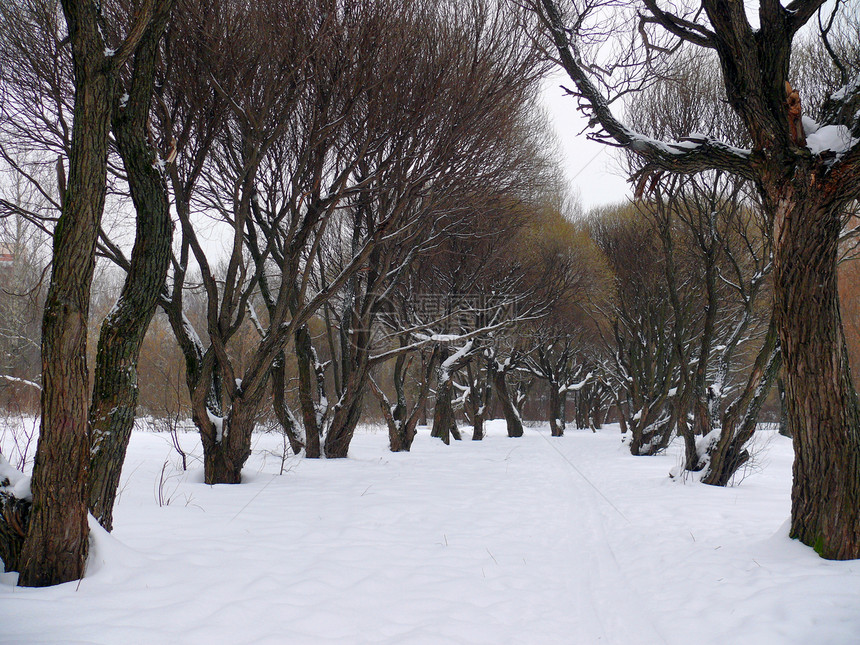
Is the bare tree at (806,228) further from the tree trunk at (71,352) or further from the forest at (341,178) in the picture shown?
the tree trunk at (71,352)

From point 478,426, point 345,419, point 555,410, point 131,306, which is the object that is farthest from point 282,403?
point 555,410

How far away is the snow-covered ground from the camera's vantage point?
2641 millimetres

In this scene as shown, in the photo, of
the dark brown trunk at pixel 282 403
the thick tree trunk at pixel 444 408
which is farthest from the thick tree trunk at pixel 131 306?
the thick tree trunk at pixel 444 408

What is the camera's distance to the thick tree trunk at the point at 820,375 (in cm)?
360

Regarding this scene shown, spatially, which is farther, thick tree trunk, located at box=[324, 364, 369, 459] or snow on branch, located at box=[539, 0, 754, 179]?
thick tree trunk, located at box=[324, 364, 369, 459]

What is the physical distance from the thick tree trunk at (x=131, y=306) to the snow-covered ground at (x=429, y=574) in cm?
56

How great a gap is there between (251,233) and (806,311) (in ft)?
21.5

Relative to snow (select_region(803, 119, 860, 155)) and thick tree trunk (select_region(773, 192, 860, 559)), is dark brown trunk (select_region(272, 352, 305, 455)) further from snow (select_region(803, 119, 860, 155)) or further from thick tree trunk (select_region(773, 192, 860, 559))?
snow (select_region(803, 119, 860, 155))

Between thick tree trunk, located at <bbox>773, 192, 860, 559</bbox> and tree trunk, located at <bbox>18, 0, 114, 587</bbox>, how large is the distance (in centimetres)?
431

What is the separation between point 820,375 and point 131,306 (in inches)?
181

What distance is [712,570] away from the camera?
3734 mm

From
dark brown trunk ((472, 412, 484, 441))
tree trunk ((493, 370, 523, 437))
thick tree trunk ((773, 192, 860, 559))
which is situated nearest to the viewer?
thick tree trunk ((773, 192, 860, 559))

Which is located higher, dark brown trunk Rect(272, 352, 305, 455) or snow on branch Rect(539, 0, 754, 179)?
snow on branch Rect(539, 0, 754, 179)

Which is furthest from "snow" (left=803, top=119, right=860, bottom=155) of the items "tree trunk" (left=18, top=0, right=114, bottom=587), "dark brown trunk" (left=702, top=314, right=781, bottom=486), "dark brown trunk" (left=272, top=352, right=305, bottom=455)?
"dark brown trunk" (left=272, top=352, right=305, bottom=455)
